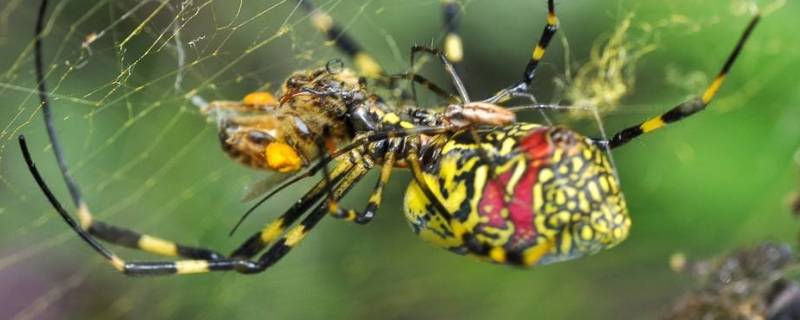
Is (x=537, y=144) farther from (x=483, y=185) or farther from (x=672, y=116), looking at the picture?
(x=672, y=116)

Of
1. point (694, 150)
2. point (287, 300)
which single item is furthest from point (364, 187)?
point (694, 150)

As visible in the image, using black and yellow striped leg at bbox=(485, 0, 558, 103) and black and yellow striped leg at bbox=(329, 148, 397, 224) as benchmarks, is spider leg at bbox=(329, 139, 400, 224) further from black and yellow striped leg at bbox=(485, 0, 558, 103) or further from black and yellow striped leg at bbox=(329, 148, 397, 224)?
black and yellow striped leg at bbox=(485, 0, 558, 103)

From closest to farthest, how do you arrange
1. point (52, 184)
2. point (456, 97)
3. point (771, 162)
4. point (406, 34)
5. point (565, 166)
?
point (565, 166)
point (456, 97)
point (52, 184)
point (406, 34)
point (771, 162)

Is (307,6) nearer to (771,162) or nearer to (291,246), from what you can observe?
(291,246)

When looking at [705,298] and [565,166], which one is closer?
[565,166]

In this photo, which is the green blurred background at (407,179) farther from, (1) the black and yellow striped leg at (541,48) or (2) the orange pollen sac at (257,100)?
(1) the black and yellow striped leg at (541,48)

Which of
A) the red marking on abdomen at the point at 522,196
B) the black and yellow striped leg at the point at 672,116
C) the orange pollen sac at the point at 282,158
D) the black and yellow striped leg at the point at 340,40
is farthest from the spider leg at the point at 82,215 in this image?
the black and yellow striped leg at the point at 672,116

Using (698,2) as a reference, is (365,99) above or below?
above
